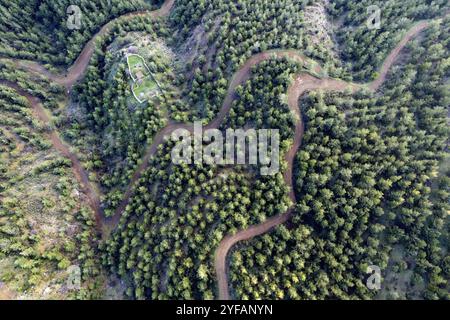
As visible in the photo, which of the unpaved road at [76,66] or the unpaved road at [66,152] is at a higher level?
the unpaved road at [76,66]

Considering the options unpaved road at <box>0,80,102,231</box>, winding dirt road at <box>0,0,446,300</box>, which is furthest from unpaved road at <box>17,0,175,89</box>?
winding dirt road at <box>0,0,446,300</box>

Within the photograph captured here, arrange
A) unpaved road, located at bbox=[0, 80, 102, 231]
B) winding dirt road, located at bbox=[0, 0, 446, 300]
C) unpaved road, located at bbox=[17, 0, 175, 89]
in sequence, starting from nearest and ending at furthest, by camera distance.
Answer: winding dirt road, located at bbox=[0, 0, 446, 300]
unpaved road, located at bbox=[0, 80, 102, 231]
unpaved road, located at bbox=[17, 0, 175, 89]

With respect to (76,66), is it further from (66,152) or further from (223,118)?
(223,118)

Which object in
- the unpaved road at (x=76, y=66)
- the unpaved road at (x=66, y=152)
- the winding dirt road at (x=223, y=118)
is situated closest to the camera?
the winding dirt road at (x=223, y=118)

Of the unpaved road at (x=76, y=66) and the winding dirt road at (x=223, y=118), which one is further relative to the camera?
the unpaved road at (x=76, y=66)

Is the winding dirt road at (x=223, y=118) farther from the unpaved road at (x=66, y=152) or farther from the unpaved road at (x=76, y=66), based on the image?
the unpaved road at (x=76, y=66)

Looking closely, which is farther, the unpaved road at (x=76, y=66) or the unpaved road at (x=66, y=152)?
the unpaved road at (x=76, y=66)

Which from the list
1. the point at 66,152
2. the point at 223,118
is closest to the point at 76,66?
the point at 66,152

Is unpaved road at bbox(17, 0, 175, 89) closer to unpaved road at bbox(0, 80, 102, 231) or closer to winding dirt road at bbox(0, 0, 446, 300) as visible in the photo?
unpaved road at bbox(0, 80, 102, 231)

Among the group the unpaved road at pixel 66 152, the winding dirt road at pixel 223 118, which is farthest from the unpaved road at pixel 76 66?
the winding dirt road at pixel 223 118

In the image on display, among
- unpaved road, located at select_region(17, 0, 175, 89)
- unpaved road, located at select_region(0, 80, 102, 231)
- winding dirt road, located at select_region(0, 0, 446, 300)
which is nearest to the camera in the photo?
winding dirt road, located at select_region(0, 0, 446, 300)

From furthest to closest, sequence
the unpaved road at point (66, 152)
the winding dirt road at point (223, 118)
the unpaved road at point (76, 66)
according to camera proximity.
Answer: the unpaved road at point (76, 66) < the unpaved road at point (66, 152) < the winding dirt road at point (223, 118)

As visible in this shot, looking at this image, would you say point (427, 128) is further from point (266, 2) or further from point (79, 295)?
point (79, 295)

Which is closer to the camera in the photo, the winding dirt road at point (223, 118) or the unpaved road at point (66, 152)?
the winding dirt road at point (223, 118)
